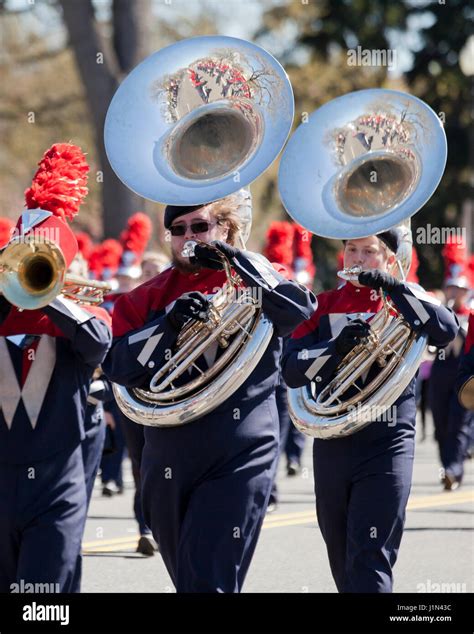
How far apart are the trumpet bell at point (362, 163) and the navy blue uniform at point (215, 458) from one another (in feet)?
2.35

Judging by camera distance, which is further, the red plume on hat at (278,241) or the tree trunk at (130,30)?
the tree trunk at (130,30)

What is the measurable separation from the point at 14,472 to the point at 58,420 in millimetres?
256

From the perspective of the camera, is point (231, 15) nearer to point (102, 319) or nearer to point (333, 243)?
point (333, 243)

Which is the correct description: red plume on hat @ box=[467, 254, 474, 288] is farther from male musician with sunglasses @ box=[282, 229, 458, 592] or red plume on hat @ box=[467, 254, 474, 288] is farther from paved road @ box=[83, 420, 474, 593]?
male musician with sunglasses @ box=[282, 229, 458, 592]

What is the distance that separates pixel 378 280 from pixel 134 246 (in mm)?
6270

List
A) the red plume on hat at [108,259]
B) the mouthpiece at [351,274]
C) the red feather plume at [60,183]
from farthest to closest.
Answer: the red plume on hat at [108,259] < the mouthpiece at [351,274] < the red feather plume at [60,183]

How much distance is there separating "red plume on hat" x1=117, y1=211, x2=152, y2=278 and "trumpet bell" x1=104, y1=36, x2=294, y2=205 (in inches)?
230

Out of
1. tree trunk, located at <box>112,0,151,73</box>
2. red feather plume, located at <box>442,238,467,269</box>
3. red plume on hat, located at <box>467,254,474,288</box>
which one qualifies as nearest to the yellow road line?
red feather plume, located at <box>442,238,467,269</box>

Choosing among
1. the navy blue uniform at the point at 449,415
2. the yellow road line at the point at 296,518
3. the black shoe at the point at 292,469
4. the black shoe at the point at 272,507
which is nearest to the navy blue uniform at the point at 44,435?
the yellow road line at the point at 296,518

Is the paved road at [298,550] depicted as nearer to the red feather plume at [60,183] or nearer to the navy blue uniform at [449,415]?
the navy blue uniform at [449,415]

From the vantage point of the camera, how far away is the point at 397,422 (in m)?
5.67

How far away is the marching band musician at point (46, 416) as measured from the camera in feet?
16.5

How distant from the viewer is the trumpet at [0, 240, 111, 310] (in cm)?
496

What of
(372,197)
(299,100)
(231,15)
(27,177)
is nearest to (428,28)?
(299,100)
